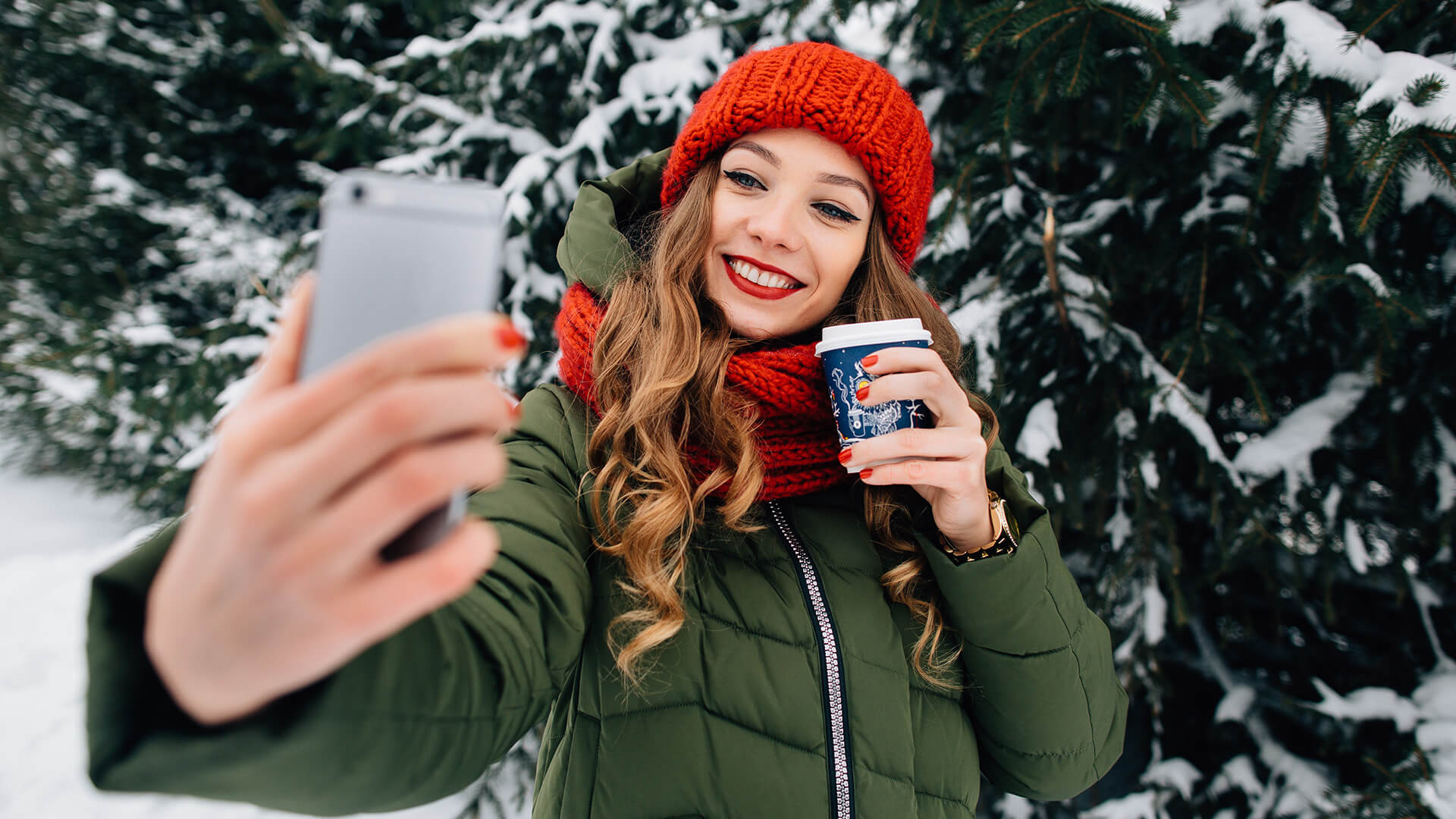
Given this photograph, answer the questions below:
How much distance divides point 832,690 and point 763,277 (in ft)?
2.77

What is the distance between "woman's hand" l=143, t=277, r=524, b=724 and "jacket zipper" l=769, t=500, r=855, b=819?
794mm

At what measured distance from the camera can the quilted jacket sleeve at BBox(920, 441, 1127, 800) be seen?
118 centimetres

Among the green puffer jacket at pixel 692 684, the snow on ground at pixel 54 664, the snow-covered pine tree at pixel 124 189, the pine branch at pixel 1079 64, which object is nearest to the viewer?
the green puffer jacket at pixel 692 684

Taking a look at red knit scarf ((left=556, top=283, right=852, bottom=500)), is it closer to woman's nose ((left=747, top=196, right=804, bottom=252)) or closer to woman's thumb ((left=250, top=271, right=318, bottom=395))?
woman's nose ((left=747, top=196, right=804, bottom=252))

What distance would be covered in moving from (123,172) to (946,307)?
7063mm

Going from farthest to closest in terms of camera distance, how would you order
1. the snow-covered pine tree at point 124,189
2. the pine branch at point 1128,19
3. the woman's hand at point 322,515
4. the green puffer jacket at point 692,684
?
the snow-covered pine tree at point 124,189 → the pine branch at point 1128,19 → the green puffer jacket at point 692,684 → the woman's hand at point 322,515

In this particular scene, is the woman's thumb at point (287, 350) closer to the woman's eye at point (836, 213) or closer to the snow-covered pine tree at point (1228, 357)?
the woman's eye at point (836, 213)

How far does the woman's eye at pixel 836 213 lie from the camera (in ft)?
4.66

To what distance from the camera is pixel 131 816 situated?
287cm

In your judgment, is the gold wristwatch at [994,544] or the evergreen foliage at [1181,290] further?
the evergreen foliage at [1181,290]

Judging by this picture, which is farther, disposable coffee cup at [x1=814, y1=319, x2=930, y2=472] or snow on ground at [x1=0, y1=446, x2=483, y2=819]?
snow on ground at [x1=0, y1=446, x2=483, y2=819]

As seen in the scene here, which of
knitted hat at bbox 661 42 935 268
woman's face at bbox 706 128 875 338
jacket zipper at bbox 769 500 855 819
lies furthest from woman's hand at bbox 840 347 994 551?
knitted hat at bbox 661 42 935 268

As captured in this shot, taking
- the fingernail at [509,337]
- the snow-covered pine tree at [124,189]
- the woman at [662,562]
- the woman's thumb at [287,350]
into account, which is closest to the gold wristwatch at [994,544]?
the woman at [662,562]

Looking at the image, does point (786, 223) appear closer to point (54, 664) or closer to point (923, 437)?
point (923, 437)
